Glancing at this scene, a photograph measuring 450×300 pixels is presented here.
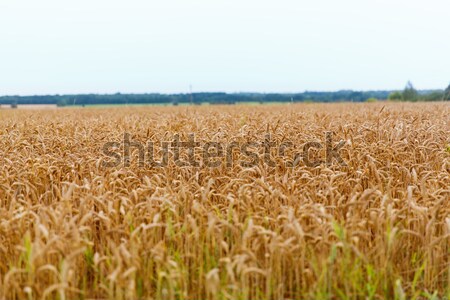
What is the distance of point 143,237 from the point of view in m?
4.00

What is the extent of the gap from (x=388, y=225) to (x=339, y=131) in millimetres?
6200

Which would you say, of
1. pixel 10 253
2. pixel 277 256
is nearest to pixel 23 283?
pixel 10 253

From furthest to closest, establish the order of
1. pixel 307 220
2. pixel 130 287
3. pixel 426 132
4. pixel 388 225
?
pixel 426 132, pixel 307 220, pixel 388 225, pixel 130 287

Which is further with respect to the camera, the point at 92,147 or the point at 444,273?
the point at 92,147

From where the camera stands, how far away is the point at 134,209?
189 inches

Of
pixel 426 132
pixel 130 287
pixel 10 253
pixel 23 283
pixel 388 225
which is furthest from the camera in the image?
pixel 426 132

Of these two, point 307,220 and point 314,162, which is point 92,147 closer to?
point 314,162

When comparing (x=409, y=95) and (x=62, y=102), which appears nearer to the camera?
(x=62, y=102)

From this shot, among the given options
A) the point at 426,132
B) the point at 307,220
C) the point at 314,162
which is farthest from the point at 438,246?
the point at 426,132

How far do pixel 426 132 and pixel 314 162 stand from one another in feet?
10.6

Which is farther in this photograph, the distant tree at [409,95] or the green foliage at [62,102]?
the distant tree at [409,95]

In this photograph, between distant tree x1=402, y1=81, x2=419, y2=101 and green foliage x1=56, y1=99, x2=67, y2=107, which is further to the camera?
distant tree x1=402, y1=81, x2=419, y2=101

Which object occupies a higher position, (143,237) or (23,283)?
(143,237)

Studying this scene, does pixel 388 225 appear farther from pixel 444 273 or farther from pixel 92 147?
pixel 92 147
